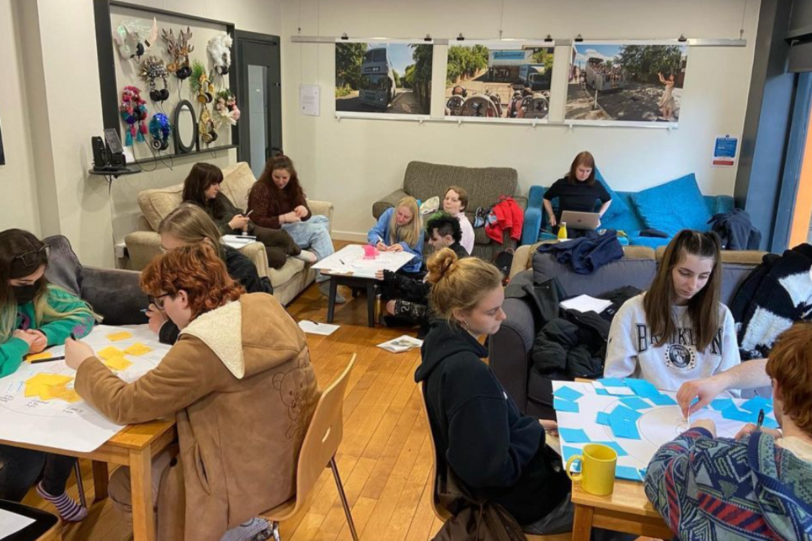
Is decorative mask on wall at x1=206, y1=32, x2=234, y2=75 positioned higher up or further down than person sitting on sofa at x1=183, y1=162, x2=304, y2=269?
higher up

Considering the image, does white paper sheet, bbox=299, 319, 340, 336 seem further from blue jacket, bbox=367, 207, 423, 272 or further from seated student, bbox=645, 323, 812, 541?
seated student, bbox=645, 323, 812, 541

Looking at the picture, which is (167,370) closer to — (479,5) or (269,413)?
(269,413)

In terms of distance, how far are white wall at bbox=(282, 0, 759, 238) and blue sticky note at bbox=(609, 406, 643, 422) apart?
16.2 feet

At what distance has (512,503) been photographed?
1750mm

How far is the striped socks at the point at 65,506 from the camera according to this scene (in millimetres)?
2443

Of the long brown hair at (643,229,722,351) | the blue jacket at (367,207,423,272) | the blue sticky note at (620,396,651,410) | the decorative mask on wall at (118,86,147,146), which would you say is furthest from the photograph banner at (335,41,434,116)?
the blue sticky note at (620,396,651,410)

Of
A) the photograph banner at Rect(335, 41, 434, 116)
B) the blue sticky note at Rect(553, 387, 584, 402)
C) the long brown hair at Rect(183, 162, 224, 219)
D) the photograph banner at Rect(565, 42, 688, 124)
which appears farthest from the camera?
the photograph banner at Rect(335, 41, 434, 116)

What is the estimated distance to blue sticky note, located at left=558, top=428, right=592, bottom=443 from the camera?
1.70 meters

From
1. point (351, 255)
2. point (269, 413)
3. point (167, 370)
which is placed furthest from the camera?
point (351, 255)

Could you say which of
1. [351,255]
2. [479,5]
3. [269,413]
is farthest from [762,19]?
[269,413]

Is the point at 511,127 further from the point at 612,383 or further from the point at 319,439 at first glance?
the point at 319,439

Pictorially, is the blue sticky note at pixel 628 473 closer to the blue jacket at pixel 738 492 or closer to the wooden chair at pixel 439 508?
the blue jacket at pixel 738 492

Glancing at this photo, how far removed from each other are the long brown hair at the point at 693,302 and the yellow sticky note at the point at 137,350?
5.80 feet

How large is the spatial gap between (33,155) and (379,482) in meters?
2.80
